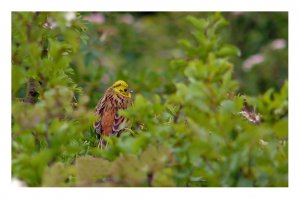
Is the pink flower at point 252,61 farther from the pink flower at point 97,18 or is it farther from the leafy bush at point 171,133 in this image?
the leafy bush at point 171,133

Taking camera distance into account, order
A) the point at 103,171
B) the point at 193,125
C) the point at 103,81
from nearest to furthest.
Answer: the point at 193,125 → the point at 103,171 → the point at 103,81

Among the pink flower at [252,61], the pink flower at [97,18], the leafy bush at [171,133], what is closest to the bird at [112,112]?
the leafy bush at [171,133]

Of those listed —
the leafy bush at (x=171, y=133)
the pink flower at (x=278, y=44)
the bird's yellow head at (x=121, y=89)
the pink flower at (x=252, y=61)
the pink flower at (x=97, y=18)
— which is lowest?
the leafy bush at (x=171, y=133)

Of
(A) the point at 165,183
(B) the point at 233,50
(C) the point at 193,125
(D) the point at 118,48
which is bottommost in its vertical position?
(A) the point at 165,183

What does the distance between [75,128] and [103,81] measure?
3.11 meters

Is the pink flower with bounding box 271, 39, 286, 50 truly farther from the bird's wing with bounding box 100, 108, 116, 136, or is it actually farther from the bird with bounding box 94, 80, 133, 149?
the bird's wing with bounding box 100, 108, 116, 136

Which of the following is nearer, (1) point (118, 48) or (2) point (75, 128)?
(2) point (75, 128)

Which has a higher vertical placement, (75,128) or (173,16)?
(173,16)

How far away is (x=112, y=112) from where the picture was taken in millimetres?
3939

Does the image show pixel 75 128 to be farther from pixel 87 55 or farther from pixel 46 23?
pixel 87 55

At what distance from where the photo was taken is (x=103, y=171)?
2904mm

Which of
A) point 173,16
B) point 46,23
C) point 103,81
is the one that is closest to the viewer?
point 46,23

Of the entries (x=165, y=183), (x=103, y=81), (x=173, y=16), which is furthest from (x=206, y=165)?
(x=173, y=16)

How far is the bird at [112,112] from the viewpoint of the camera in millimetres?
3830
